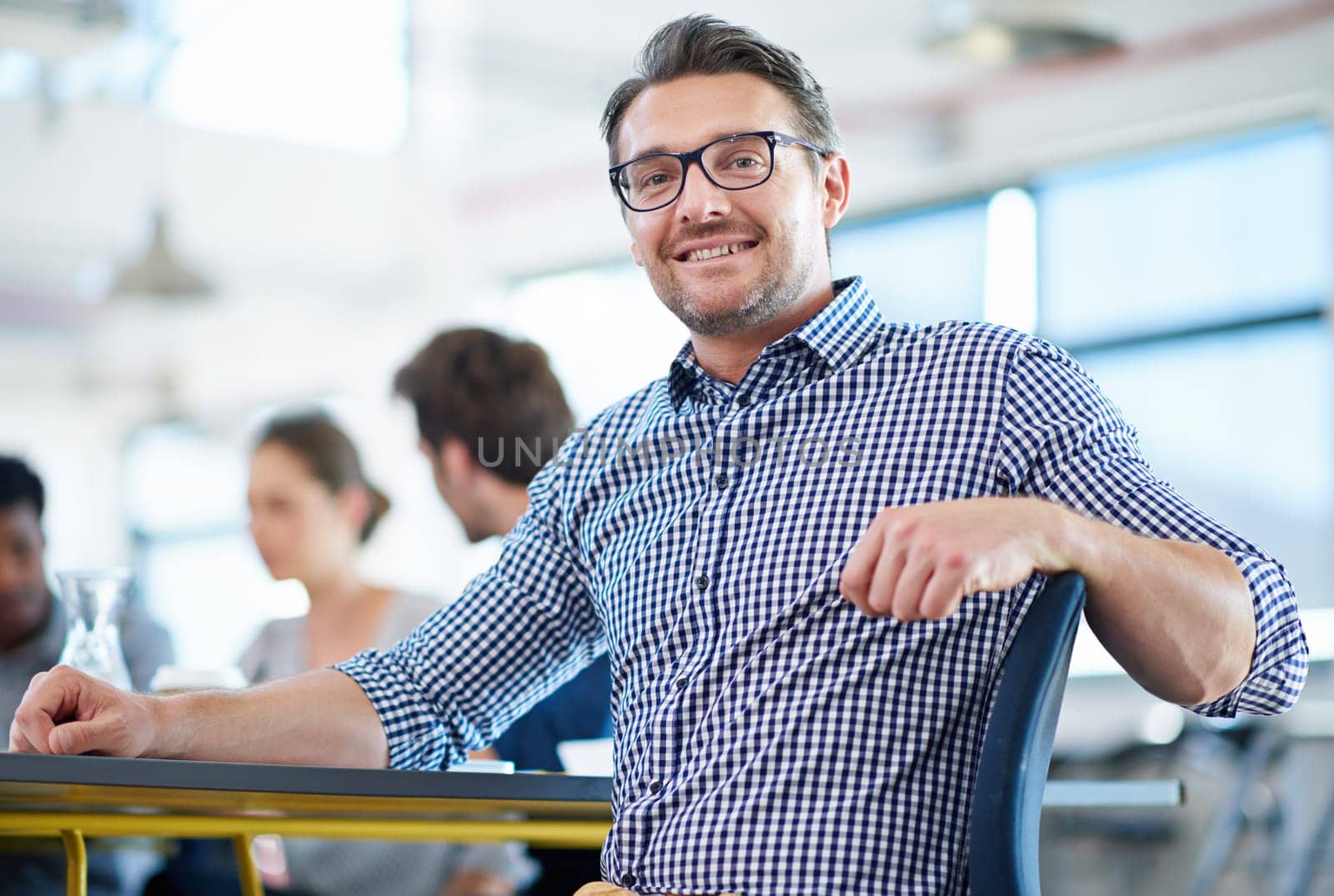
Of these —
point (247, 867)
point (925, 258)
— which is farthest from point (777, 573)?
point (925, 258)

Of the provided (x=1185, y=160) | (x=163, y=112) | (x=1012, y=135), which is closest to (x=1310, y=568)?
(x=1185, y=160)

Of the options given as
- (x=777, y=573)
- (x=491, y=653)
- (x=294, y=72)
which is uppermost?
(x=294, y=72)

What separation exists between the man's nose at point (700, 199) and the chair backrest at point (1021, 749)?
1.94 feet

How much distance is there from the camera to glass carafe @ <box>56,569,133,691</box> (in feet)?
5.56

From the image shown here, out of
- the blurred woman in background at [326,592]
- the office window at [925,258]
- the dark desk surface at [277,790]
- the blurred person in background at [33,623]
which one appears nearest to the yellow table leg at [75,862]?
the dark desk surface at [277,790]

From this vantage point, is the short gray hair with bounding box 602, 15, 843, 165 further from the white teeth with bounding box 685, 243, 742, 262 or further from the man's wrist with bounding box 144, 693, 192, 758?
the man's wrist with bounding box 144, 693, 192, 758

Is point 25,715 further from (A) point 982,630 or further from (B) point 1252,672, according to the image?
(B) point 1252,672

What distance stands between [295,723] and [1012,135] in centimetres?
537

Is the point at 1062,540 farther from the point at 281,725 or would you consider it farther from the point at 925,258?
the point at 925,258

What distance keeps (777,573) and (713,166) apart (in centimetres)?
43

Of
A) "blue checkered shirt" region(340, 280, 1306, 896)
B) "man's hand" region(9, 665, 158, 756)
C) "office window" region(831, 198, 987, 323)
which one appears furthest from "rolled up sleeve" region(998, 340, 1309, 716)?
"office window" region(831, 198, 987, 323)

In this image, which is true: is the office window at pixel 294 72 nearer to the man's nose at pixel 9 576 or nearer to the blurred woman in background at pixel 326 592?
the blurred woman in background at pixel 326 592

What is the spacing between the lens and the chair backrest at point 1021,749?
3.24 feet

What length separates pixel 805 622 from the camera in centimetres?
127
